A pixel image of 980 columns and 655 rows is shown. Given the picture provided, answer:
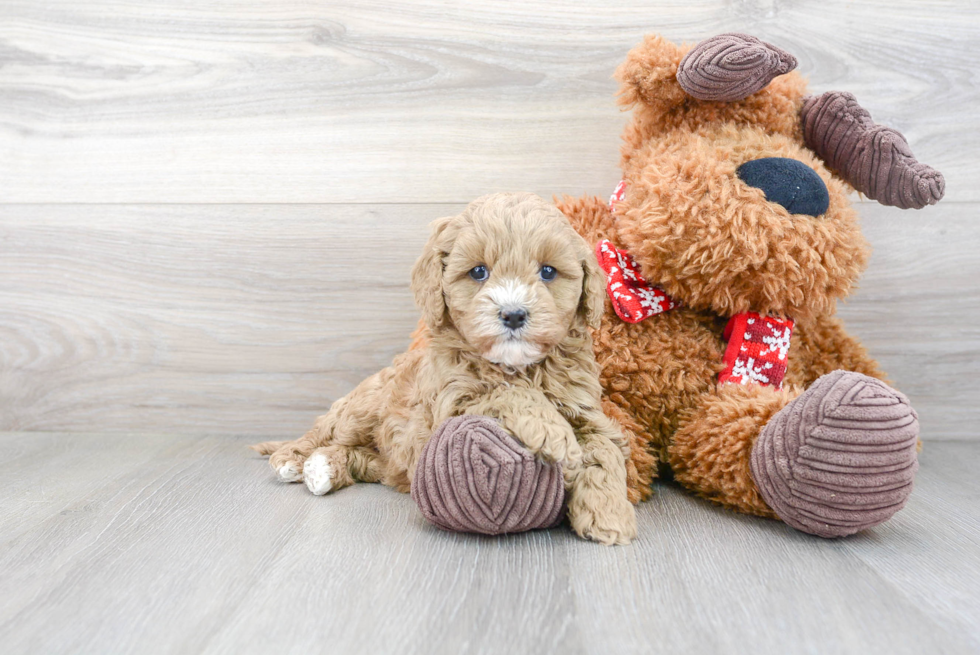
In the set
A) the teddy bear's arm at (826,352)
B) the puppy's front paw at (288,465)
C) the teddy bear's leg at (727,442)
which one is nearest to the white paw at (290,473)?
the puppy's front paw at (288,465)

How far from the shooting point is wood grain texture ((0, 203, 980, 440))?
4.50 feet

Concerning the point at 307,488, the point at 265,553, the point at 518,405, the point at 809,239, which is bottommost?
the point at 307,488

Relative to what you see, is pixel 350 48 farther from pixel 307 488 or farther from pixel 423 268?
pixel 307 488

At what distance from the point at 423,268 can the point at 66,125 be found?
0.92 m

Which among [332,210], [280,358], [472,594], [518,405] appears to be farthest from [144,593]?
[332,210]

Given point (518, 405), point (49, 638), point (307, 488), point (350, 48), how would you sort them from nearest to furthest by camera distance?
point (49, 638)
point (518, 405)
point (307, 488)
point (350, 48)

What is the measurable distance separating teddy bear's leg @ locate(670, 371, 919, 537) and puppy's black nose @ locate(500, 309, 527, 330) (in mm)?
321

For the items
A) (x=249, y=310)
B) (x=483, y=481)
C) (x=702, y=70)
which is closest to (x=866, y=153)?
(x=702, y=70)

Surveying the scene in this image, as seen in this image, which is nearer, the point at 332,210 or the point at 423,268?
the point at 423,268

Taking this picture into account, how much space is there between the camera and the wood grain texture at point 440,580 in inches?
26.8

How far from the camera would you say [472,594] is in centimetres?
76

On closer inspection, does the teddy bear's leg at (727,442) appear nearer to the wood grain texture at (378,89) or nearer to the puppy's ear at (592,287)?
the puppy's ear at (592,287)

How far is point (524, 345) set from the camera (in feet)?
2.83

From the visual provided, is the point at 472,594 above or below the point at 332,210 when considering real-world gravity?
below
